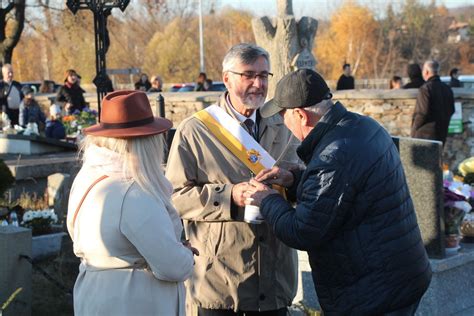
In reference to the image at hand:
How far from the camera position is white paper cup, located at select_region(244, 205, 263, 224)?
4.00m

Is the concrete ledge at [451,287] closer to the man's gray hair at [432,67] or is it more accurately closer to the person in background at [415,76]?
the man's gray hair at [432,67]

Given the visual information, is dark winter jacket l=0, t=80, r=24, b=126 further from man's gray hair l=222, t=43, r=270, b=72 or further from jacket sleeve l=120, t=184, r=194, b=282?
jacket sleeve l=120, t=184, r=194, b=282

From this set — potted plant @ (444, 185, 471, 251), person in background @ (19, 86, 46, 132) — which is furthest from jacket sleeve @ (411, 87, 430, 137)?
person in background @ (19, 86, 46, 132)

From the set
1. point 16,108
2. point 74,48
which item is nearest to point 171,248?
point 16,108

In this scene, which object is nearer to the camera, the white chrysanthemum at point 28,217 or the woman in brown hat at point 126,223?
the woman in brown hat at point 126,223

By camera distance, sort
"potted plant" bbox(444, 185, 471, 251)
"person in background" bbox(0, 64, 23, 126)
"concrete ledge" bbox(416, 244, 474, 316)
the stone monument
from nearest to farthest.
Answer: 1. "concrete ledge" bbox(416, 244, 474, 316)
2. "potted plant" bbox(444, 185, 471, 251)
3. the stone monument
4. "person in background" bbox(0, 64, 23, 126)

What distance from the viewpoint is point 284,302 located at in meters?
4.36

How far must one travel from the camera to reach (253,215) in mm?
4016

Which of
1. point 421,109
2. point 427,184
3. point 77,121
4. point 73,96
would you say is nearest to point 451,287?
point 427,184

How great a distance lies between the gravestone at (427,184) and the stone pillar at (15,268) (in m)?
2.76

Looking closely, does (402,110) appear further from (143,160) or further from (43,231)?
(143,160)

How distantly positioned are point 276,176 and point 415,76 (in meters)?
10.9

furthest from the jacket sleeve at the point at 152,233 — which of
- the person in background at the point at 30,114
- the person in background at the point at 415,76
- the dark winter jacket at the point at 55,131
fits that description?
the person in background at the point at 30,114

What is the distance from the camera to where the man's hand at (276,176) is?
4.12 m
